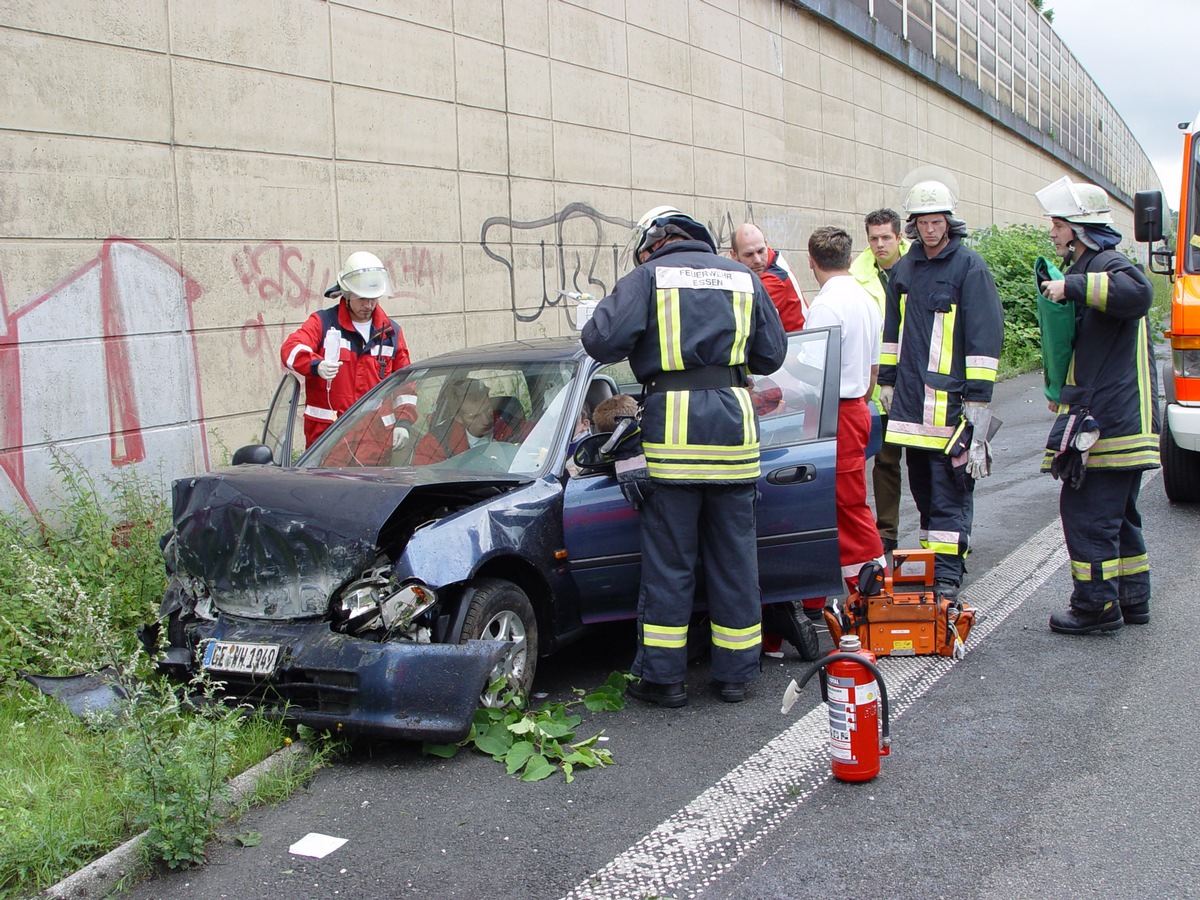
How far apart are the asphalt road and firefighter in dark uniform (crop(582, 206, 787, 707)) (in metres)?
0.29

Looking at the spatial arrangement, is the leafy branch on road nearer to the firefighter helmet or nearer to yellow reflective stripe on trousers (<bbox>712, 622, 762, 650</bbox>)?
yellow reflective stripe on trousers (<bbox>712, 622, 762, 650</bbox>)

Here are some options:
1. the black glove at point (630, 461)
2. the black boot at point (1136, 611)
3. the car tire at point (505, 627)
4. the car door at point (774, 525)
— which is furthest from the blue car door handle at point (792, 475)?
the black boot at point (1136, 611)

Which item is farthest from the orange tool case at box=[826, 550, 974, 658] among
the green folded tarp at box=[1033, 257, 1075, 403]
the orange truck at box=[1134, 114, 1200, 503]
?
the orange truck at box=[1134, 114, 1200, 503]

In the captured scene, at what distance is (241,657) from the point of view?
4.02 m

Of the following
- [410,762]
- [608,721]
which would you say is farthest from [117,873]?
[608,721]

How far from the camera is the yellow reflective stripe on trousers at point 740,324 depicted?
4438 millimetres

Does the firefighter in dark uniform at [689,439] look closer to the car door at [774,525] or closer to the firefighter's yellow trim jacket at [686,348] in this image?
the firefighter's yellow trim jacket at [686,348]

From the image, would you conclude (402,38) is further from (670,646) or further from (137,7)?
(670,646)

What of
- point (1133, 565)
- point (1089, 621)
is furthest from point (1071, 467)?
point (1089, 621)

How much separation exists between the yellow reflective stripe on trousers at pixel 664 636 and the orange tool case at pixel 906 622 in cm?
73

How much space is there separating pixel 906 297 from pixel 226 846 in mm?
3820

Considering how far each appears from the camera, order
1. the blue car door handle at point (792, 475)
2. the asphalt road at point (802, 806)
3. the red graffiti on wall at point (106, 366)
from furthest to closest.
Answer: the red graffiti on wall at point (106, 366) < the blue car door handle at point (792, 475) < the asphalt road at point (802, 806)

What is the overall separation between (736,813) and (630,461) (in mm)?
1474

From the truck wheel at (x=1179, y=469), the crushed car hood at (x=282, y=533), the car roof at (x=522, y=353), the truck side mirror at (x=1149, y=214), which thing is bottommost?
the truck wheel at (x=1179, y=469)
